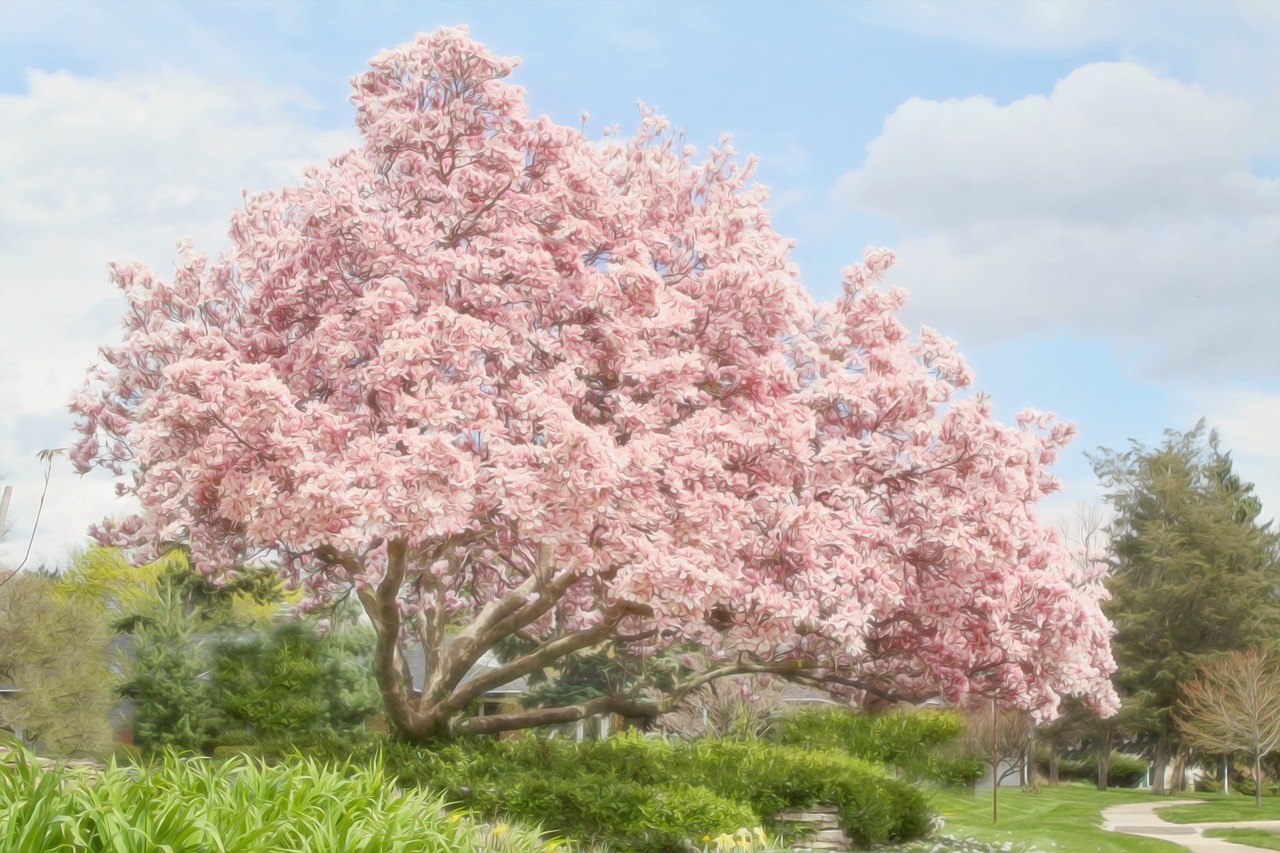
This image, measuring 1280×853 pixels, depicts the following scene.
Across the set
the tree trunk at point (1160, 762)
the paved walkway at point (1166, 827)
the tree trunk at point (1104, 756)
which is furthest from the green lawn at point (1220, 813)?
the tree trunk at point (1104, 756)

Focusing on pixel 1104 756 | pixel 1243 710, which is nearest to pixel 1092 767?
pixel 1104 756

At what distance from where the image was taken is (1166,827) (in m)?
28.2

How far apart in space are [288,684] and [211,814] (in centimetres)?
1721

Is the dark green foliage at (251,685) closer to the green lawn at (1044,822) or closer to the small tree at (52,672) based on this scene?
the small tree at (52,672)

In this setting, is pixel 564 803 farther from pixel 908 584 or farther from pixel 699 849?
pixel 908 584

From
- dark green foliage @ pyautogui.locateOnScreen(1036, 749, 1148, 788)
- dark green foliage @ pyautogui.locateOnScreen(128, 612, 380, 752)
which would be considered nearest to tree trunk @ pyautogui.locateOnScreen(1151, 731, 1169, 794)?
dark green foliage @ pyautogui.locateOnScreen(1036, 749, 1148, 788)

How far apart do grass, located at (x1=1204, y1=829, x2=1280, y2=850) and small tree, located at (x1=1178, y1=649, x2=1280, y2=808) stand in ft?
23.8

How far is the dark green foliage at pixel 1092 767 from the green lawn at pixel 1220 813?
1683cm

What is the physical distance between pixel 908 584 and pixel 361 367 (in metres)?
6.89

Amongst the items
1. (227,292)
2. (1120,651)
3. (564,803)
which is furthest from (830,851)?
(1120,651)

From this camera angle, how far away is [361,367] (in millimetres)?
12859

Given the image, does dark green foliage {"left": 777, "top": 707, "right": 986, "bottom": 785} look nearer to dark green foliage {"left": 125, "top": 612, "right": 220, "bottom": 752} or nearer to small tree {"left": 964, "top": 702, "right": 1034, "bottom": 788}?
small tree {"left": 964, "top": 702, "right": 1034, "bottom": 788}

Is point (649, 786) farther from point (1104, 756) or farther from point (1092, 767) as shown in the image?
point (1092, 767)

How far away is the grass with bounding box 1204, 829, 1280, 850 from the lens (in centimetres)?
2362
